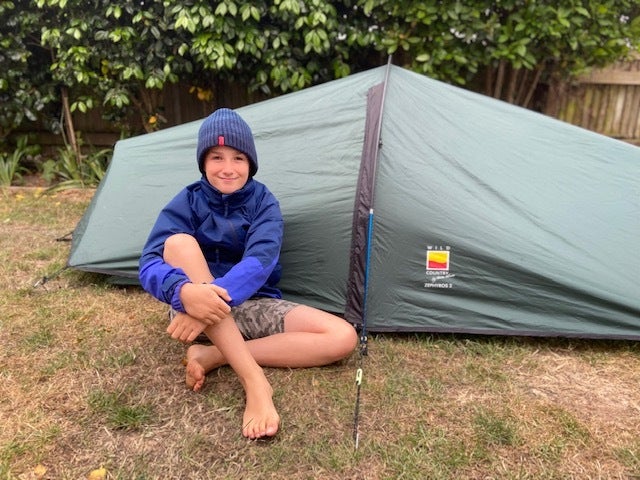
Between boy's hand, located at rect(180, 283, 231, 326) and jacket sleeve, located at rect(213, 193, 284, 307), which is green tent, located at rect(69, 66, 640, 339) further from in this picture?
boy's hand, located at rect(180, 283, 231, 326)

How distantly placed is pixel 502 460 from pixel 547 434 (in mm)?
229

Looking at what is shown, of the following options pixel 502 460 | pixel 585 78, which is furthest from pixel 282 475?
pixel 585 78

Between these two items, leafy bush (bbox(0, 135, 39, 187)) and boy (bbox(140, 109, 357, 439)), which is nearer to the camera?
boy (bbox(140, 109, 357, 439))

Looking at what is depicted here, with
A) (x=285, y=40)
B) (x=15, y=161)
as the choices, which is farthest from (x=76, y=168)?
(x=285, y=40)

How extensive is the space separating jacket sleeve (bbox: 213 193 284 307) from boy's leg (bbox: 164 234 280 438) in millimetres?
95

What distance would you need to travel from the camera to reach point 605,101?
204 inches

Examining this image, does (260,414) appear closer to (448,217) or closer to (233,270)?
(233,270)

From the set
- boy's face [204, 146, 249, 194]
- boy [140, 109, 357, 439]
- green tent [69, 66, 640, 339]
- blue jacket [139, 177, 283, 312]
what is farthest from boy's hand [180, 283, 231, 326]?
green tent [69, 66, 640, 339]

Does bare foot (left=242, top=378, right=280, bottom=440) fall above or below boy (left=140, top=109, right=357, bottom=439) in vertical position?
below

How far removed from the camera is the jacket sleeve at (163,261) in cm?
185

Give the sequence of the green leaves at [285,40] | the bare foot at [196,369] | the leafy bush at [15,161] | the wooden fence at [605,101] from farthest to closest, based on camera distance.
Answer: the leafy bush at [15,161] → the wooden fence at [605,101] → the green leaves at [285,40] → the bare foot at [196,369]

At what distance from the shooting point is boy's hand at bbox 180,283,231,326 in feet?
5.82

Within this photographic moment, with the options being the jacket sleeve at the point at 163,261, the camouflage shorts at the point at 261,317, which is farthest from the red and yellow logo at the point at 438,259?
the jacket sleeve at the point at 163,261

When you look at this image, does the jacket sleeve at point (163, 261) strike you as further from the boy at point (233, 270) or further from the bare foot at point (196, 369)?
the bare foot at point (196, 369)
